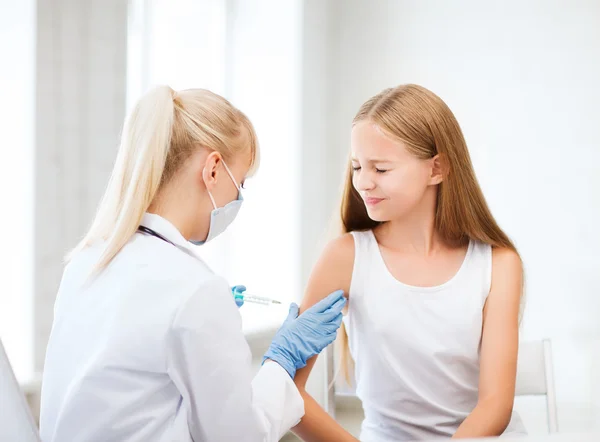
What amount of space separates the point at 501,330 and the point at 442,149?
350mm

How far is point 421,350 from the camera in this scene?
127 centimetres

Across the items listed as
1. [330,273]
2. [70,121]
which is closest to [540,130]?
[330,273]

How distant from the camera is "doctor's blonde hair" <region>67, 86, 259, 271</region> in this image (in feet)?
3.11

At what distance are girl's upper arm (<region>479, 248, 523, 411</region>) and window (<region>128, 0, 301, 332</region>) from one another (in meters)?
1.47

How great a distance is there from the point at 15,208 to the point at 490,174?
1.75 metres

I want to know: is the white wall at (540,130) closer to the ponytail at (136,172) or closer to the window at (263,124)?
the window at (263,124)

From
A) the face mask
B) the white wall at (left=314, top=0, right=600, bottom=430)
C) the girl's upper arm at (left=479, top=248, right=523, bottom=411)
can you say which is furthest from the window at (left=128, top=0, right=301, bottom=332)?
the face mask

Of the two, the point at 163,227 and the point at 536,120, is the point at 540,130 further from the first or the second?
the point at 163,227

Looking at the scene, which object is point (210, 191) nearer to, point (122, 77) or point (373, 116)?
point (373, 116)

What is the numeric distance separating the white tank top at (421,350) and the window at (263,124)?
139cm

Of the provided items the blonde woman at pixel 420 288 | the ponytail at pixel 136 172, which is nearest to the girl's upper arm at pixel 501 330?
the blonde woman at pixel 420 288

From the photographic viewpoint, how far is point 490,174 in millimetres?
2668

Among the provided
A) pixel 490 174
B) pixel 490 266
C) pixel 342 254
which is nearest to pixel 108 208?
pixel 342 254

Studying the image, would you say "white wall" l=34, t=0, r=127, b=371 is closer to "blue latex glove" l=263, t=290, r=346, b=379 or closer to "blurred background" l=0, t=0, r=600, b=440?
"blurred background" l=0, t=0, r=600, b=440
